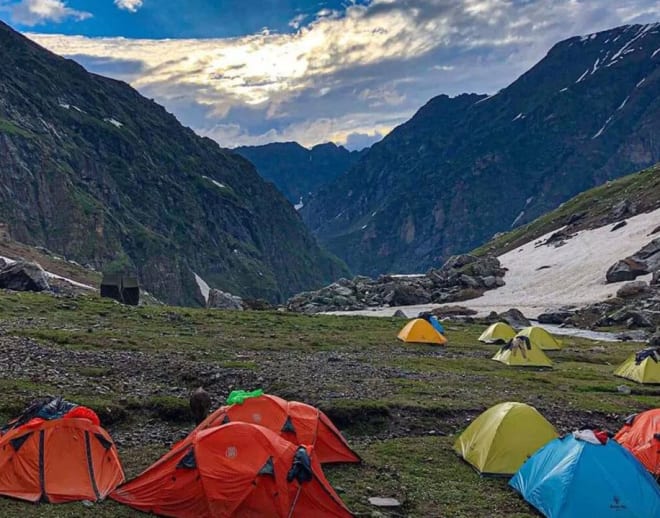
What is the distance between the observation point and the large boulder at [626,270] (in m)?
71.0

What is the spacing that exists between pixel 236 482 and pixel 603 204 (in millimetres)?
118391

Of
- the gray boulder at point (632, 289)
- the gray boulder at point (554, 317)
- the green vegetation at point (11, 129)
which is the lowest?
the gray boulder at point (554, 317)

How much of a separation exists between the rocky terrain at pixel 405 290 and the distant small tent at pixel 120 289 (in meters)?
24.5

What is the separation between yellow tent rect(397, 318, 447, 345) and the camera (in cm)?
4253

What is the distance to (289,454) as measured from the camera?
45.7 ft

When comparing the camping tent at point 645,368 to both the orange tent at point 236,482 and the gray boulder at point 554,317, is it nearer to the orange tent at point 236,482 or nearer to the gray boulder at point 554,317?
the orange tent at point 236,482

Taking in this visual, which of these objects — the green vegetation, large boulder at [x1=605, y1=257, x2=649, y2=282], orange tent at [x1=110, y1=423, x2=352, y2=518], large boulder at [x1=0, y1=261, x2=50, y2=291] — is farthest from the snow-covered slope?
the green vegetation

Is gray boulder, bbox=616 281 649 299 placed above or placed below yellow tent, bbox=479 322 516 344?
below

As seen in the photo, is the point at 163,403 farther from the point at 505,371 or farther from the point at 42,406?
the point at 505,371

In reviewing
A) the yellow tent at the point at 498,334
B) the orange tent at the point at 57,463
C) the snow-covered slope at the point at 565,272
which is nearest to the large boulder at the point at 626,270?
the snow-covered slope at the point at 565,272

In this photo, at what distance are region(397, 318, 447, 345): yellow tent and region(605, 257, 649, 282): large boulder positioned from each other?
122 feet

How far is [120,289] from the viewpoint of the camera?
55.4 m

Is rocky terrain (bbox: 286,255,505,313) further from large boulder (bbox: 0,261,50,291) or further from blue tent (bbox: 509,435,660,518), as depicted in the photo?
blue tent (bbox: 509,435,660,518)

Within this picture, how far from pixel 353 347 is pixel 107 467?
2426 cm
